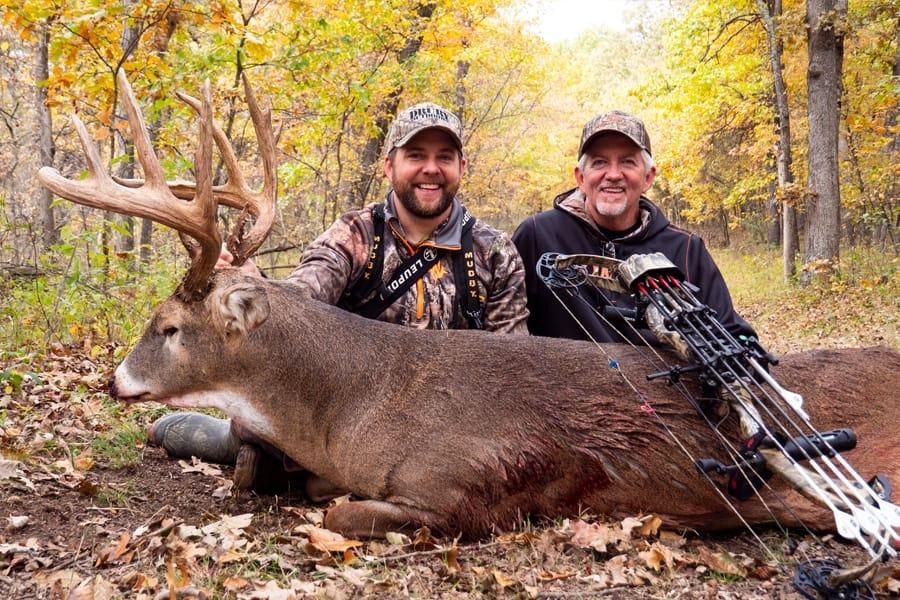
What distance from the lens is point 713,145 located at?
23.4 meters

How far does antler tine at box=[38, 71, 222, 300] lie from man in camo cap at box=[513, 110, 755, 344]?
8.72 feet

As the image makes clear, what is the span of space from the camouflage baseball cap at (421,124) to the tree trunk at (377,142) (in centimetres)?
924

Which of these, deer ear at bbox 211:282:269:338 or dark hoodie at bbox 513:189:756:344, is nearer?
deer ear at bbox 211:282:269:338

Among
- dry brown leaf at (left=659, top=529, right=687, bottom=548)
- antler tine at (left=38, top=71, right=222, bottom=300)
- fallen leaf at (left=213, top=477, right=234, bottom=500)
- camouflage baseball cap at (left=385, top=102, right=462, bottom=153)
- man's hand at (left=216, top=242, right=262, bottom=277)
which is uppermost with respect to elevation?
camouflage baseball cap at (left=385, top=102, right=462, bottom=153)

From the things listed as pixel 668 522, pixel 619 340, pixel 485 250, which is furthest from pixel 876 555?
pixel 485 250

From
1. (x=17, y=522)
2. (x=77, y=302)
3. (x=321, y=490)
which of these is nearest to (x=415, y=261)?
(x=321, y=490)

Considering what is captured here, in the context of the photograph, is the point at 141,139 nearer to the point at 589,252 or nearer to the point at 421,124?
the point at 421,124

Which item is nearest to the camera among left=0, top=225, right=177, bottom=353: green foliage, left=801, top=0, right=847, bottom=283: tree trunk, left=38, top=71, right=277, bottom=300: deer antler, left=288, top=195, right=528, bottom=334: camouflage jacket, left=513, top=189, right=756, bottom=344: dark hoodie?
left=38, top=71, right=277, bottom=300: deer antler

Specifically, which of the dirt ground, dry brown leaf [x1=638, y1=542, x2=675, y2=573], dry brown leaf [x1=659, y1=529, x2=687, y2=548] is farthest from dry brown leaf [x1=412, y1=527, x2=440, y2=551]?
dry brown leaf [x1=659, y1=529, x2=687, y2=548]

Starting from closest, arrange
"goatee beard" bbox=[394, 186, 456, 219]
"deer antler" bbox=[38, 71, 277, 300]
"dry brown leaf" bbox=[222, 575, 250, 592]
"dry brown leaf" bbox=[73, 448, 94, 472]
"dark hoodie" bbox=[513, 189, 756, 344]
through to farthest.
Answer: "dry brown leaf" bbox=[222, 575, 250, 592], "deer antler" bbox=[38, 71, 277, 300], "dry brown leaf" bbox=[73, 448, 94, 472], "goatee beard" bbox=[394, 186, 456, 219], "dark hoodie" bbox=[513, 189, 756, 344]

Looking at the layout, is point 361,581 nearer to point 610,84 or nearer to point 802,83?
point 802,83

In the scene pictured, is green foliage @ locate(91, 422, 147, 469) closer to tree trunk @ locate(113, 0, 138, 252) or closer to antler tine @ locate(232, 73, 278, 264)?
antler tine @ locate(232, 73, 278, 264)

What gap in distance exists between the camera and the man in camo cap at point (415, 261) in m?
5.12

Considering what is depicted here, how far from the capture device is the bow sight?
2.70m
